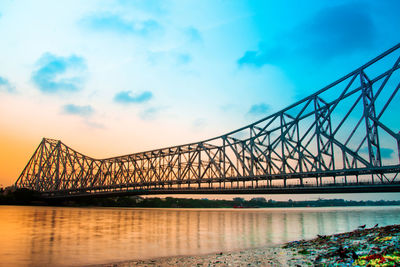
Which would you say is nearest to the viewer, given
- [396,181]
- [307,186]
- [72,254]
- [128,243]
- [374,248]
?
[374,248]

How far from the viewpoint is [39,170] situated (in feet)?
424

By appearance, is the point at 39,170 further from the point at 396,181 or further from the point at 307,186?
the point at 396,181

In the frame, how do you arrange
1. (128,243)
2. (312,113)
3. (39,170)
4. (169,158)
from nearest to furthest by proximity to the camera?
1. (128,243)
2. (312,113)
3. (169,158)
4. (39,170)

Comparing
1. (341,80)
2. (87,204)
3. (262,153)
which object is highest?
(341,80)

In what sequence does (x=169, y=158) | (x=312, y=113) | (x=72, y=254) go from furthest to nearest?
(x=169, y=158), (x=312, y=113), (x=72, y=254)

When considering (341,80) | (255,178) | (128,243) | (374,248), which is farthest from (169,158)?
(374,248)

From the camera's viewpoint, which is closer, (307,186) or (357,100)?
(357,100)

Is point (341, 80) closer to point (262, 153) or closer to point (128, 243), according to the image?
point (262, 153)

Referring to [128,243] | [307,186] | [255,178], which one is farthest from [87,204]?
[128,243]

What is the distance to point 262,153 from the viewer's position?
64562 millimetres

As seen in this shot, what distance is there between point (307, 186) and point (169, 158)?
173 feet

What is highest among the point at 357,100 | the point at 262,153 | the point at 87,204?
the point at 357,100

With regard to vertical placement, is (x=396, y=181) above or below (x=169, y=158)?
below

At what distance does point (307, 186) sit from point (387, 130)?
50.5 feet
